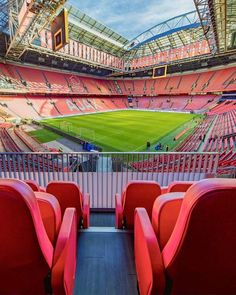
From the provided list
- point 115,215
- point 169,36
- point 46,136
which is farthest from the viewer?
point 169,36

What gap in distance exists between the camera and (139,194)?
2387 millimetres

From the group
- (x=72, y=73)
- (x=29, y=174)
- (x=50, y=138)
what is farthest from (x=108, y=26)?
(x=29, y=174)

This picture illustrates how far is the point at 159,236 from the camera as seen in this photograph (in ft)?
5.05

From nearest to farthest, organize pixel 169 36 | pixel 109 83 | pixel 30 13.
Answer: pixel 30 13 → pixel 169 36 → pixel 109 83

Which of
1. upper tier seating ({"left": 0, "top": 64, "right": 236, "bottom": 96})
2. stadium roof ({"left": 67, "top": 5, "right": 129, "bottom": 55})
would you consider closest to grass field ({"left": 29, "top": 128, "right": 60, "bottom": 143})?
upper tier seating ({"left": 0, "top": 64, "right": 236, "bottom": 96})

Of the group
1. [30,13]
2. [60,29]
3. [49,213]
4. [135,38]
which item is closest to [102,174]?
[49,213]

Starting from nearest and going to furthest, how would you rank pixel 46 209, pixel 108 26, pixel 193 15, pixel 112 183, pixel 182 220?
pixel 182 220 < pixel 46 209 < pixel 112 183 < pixel 193 15 < pixel 108 26

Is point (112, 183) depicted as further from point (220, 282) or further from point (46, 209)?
point (220, 282)

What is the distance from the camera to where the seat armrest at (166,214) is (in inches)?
56.7

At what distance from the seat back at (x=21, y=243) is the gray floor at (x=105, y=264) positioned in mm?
756

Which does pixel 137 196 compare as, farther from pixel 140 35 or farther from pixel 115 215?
pixel 140 35

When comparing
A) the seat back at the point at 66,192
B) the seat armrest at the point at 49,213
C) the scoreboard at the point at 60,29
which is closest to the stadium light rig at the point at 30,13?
the scoreboard at the point at 60,29

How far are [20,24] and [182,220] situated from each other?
16913 millimetres

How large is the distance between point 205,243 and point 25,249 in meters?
1.03
